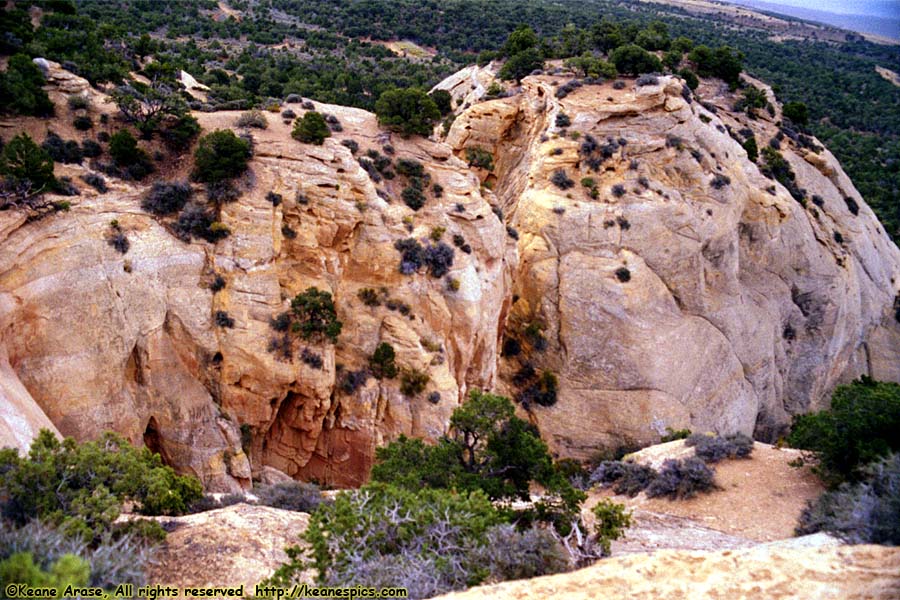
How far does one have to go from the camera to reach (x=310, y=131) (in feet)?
77.0

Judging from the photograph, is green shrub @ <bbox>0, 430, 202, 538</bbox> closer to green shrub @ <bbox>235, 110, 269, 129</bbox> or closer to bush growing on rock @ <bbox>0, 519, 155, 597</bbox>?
bush growing on rock @ <bbox>0, 519, 155, 597</bbox>

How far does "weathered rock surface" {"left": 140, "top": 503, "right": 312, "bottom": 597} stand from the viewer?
1070 centimetres

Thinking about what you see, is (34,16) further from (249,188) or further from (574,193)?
(574,193)

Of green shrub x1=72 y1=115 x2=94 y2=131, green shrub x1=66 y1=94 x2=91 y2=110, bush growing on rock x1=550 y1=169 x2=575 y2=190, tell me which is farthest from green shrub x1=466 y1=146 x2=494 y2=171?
green shrub x1=72 y1=115 x2=94 y2=131

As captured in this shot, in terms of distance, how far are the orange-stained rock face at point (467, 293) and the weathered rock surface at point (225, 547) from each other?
182 inches

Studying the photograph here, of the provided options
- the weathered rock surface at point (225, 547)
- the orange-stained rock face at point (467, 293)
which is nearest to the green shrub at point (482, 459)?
the weathered rock surface at point (225, 547)

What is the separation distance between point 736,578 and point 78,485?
1097 centimetres

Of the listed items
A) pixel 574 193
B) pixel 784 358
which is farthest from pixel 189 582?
pixel 784 358

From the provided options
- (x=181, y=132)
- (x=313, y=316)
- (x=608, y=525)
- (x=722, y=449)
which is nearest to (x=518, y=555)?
(x=608, y=525)

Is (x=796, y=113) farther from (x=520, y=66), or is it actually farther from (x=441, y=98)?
(x=441, y=98)

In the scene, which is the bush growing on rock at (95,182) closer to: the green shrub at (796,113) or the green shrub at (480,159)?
the green shrub at (480,159)

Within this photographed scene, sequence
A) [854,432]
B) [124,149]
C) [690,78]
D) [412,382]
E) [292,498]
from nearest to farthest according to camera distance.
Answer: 1. [292,498]
2. [854,432]
3. [124,149]
4. [412,382]
5. [690,78]

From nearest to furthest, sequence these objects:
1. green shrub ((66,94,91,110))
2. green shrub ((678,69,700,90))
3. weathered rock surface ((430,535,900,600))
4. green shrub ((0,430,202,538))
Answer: weathered rock surface ((430,535,900,600))
green shrub ((0,430,202,538))
green shrub ((66,94,91,110))
green shrub ((678,69,700,90))

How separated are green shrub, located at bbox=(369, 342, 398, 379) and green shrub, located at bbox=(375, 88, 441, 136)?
10925 mm
